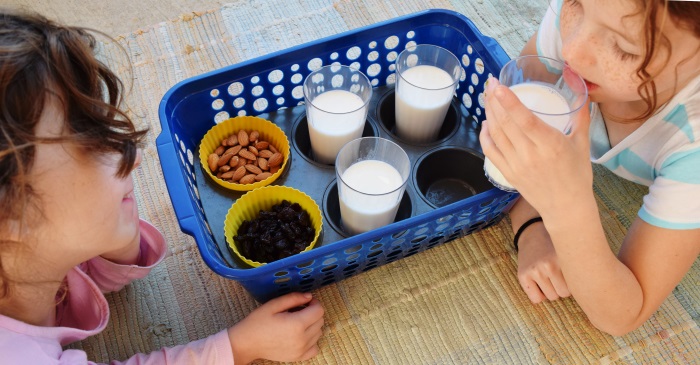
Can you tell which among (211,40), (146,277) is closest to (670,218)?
(146,277)

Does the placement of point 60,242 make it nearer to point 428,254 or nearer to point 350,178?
point 350,178

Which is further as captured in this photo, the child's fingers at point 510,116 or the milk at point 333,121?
the milk at point 333,121

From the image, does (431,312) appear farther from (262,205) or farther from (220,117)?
(220,117)

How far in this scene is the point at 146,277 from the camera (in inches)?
31.2

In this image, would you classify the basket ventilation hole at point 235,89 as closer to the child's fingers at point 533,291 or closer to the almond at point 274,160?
the almond at point 274,160

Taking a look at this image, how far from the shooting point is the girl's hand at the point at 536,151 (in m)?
0.53

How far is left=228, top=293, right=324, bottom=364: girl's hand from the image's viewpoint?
2.22 ft

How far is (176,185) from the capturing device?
643mm

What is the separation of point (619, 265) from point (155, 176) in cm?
67

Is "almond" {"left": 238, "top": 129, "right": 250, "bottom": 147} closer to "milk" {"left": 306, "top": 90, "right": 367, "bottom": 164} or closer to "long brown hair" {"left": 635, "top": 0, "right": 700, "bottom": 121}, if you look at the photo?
"milk" {"left": 306, "top": 90, "right": 367, "bottom": 164}

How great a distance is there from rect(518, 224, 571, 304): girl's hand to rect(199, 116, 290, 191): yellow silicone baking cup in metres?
0.35

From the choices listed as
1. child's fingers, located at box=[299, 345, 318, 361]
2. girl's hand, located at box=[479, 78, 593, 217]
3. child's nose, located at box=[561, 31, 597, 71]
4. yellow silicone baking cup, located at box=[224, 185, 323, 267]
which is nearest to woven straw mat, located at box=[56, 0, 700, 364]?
child's fingers, located at box=[299, 345, 318, 361]

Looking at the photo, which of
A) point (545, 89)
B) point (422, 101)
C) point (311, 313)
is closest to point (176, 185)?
point (311, 313)

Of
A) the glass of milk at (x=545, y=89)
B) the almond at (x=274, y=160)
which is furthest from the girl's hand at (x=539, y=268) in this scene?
the almond at (x=274, y=160)
